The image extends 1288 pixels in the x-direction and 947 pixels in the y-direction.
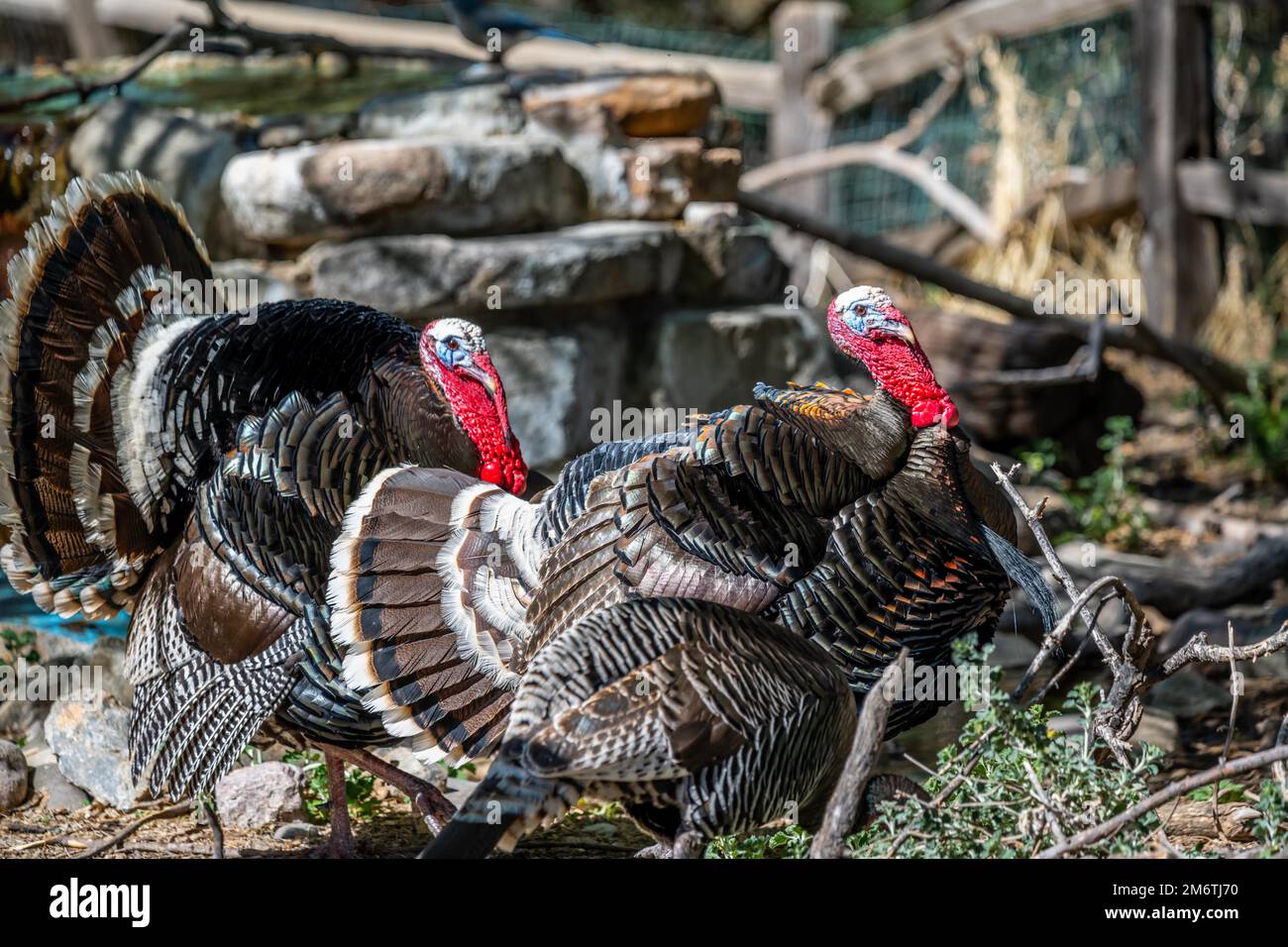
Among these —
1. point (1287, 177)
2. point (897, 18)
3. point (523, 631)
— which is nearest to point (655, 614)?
point (523, 631)

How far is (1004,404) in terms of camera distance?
6.43m

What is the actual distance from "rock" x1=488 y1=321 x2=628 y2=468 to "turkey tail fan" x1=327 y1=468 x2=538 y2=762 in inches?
70.4

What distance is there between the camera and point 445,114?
5430mm

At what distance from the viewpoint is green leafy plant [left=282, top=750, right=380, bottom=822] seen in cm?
404

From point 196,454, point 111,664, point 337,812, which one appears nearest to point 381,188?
point 196,454

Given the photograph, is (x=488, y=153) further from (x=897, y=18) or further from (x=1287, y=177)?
(x=897, y=18)

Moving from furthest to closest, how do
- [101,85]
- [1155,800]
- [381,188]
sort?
[101,85], [381,188], [1155,800]

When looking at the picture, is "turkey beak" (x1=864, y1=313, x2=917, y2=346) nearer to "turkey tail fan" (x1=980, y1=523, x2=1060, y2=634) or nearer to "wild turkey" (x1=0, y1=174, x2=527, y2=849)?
"turkey tail fan" (x1=980, y1=523, x2=1060, y2=634)

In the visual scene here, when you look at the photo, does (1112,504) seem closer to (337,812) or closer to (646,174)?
(646,174)

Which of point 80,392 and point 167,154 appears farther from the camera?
point 167,154

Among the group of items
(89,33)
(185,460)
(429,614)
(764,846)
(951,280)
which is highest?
(89,33)

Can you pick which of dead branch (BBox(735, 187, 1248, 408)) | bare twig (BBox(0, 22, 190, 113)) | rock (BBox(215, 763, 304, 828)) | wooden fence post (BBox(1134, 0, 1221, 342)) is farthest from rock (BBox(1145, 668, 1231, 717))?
bare twig (BBox(0, 22, 190, 113))

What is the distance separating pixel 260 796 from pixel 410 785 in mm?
527

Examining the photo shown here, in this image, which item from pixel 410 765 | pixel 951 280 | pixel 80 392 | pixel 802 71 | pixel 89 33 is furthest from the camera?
pixel 802 71
